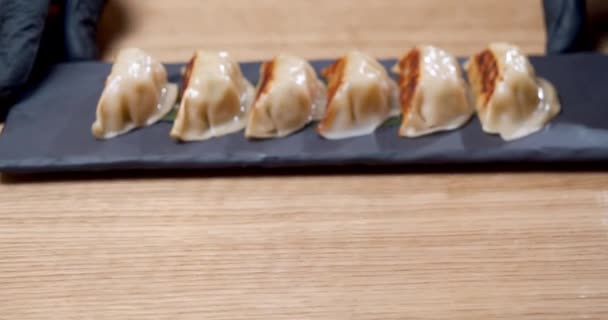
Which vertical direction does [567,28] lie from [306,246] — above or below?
above

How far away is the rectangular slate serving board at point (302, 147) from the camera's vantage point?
1.25 m

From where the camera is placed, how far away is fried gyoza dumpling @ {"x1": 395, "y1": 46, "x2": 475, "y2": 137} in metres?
1.28

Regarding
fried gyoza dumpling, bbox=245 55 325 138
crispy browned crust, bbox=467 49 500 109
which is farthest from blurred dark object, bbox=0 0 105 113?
crispy browned crust, bbox=467 49 500 109

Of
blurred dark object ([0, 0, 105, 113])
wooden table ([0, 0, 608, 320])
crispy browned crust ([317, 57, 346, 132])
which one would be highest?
blurred dark object ([0, 0, 105, 113])

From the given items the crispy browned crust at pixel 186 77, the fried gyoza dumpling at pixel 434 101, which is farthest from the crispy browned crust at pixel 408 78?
the crispy browned crust at pixel 186 77

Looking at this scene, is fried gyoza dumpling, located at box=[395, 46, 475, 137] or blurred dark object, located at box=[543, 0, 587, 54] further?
blurred dark object, located at box=[543, 0, 587, 54]

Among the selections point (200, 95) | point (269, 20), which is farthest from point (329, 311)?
point (269, 20)

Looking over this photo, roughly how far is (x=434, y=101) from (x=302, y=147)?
257 millimetres

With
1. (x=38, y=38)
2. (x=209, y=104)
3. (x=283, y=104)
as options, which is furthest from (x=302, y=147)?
(x=38, y=38)

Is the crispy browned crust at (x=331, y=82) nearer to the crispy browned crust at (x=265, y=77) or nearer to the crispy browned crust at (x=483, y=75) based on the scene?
the crispy browned crust at (x=265, y=77)

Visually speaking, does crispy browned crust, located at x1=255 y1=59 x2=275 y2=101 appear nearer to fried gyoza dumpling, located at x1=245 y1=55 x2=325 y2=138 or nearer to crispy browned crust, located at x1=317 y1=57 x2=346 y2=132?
fried gyoza dumpling, located at x1=245 y1=55 x2=325 y2=138

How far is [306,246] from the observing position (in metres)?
1.17

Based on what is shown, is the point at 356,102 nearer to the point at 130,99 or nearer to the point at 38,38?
the point at 130,99

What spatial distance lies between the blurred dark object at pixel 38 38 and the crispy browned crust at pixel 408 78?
69 cm
